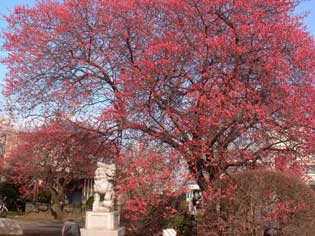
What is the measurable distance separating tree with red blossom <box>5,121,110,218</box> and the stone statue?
1798 mm

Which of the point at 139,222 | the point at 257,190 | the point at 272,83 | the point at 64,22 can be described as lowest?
the point at 139,222

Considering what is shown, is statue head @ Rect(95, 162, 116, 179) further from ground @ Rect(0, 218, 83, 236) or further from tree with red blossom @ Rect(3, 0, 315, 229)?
ground @ Rect(0, 218, 83, 236)

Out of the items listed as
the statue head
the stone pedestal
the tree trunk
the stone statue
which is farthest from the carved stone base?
the tree trunk

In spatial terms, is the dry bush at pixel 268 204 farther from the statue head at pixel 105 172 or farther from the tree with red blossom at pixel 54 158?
the tree with red blossom at pixel 54 158

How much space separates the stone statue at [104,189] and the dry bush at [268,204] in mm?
4035

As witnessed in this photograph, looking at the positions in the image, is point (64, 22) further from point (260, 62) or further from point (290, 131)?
point (290, 131)

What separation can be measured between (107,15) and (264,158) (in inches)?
292

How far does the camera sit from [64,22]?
14.4 m

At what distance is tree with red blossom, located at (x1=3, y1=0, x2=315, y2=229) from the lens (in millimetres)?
11602

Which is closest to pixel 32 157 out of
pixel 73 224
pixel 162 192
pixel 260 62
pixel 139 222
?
pixel 139 222

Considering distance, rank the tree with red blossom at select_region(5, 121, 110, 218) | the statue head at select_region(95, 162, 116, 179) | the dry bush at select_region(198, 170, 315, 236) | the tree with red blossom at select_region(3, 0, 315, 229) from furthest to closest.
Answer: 1. the tree with red blossom at select_region(5, 121, 110, 218)
2. the statue head at select_region(95, 162, 116, 179)
3. the tree with red blossom at select_region(3, 0, 315, 229)
4. the dry bush at select_region(198, 170, 315, 236)

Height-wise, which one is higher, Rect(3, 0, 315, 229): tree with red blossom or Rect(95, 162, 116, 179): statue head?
Rect(3, 0, 315, 229): tree with red blossom

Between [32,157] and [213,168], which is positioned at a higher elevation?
[32,157]

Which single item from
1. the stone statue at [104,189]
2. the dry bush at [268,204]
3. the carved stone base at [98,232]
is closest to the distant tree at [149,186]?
the stone statue at [104,189]
